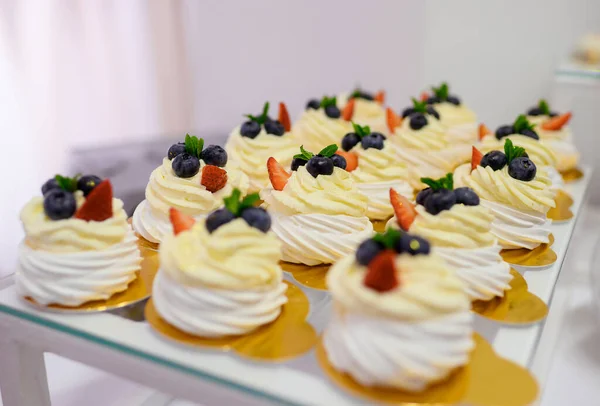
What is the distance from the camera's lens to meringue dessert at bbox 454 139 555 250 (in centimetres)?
212

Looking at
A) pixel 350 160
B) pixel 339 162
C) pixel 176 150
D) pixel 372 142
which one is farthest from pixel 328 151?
pixel 176 150

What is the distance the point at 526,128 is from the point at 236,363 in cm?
188

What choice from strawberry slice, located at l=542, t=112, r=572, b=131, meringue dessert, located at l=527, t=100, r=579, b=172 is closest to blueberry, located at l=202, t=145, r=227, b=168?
meringue dessert, located at l=527, t=100, r=579, b=172

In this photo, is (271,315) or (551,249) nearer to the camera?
(271,315)

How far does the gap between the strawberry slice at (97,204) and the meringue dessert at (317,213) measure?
1.90ft

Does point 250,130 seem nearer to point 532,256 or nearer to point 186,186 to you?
point 186,186

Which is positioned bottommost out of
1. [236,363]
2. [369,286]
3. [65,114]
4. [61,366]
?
[61,366]

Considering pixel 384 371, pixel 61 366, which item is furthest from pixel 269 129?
pixel 384 371

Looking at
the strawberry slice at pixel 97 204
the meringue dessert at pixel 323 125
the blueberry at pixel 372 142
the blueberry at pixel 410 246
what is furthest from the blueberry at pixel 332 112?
the blueberry at pixel 410 246

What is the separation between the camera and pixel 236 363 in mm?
1438

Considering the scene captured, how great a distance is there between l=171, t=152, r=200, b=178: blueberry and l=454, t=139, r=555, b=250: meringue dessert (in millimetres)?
1015

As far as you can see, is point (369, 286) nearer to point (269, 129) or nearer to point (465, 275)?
point (465, 275)

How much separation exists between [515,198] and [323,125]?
1177 millimetres

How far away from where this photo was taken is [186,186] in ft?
6.66
